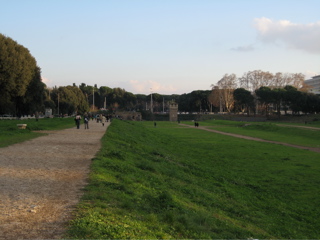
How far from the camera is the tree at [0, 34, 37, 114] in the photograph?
46.2m

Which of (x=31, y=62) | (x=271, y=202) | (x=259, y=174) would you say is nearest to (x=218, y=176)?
(x=259, y=174)

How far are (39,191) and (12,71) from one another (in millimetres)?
42830

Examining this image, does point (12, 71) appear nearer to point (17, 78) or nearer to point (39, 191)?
point (17, 78)

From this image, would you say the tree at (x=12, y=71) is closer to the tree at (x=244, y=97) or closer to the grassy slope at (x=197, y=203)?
Answer: the grassy slope at (x=197, y=203)

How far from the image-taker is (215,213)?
884cm

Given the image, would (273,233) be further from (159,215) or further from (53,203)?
(53,203)

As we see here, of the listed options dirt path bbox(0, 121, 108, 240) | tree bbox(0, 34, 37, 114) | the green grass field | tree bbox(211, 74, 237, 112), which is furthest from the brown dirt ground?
tree bbox(211, 74, 237, 112)

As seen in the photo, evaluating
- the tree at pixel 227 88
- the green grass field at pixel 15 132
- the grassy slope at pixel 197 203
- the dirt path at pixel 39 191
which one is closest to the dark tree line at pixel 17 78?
the green grass field at pixel 15 132

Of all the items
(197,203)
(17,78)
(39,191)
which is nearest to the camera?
(39,191)

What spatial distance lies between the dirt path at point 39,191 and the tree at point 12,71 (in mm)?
35640

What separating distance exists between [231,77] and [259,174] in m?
118

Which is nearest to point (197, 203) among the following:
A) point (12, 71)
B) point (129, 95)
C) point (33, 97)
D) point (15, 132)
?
point (15, 132)

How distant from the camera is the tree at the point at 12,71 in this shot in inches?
1818

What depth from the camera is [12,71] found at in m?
46.8
